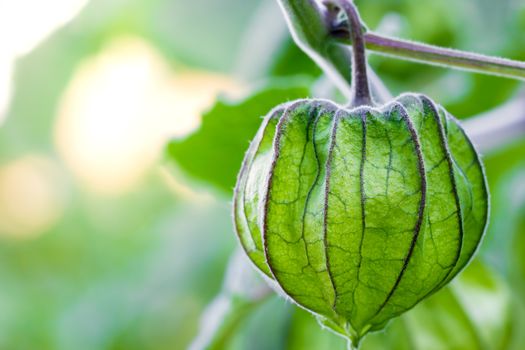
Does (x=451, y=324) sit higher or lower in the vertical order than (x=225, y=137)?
lower

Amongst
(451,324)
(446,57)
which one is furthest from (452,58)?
(451,324)

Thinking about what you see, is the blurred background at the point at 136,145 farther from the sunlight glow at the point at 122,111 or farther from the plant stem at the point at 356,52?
the plant stem at the point at 356,52

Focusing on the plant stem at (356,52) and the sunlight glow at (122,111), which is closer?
the plant stem at (356,52)

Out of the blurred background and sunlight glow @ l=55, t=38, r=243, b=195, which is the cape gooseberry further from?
sunlight glow @ l=55, t=38, r=243, b=195

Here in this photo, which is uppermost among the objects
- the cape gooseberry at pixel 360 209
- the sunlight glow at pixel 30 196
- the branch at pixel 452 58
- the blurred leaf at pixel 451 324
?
the branch at pixel 452 58

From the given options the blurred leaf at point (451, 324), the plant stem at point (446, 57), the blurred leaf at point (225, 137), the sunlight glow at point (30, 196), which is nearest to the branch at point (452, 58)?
the plant stem at point (446, 57)

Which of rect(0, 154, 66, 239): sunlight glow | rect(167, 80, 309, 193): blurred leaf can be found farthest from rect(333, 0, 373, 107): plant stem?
rect(0, 154, 66, 239): sunlight glow

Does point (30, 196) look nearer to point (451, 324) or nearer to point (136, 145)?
point (136, 145)
